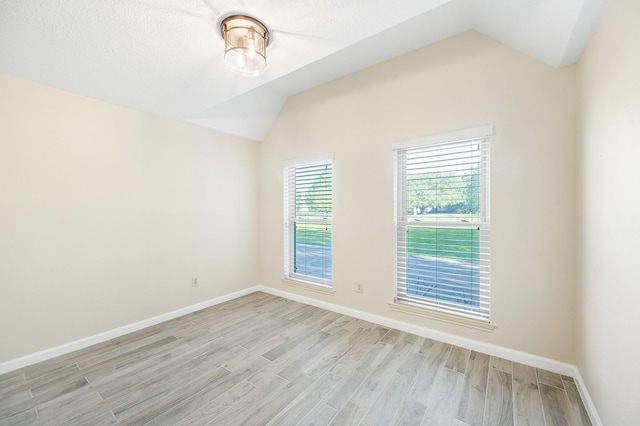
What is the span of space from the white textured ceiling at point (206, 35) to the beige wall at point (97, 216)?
0.35 meters

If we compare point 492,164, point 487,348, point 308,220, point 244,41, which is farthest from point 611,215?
point 308,220

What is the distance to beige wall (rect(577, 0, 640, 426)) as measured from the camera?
1166 millimetres

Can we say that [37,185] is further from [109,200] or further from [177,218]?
[177,218]

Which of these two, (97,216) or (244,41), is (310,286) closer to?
(97,216)

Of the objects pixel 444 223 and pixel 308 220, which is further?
pixel 308 220

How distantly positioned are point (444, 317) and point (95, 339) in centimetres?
347

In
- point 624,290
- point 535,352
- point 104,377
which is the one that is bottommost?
point 104,377

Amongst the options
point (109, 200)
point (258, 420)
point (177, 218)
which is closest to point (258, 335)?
point (258, 420)

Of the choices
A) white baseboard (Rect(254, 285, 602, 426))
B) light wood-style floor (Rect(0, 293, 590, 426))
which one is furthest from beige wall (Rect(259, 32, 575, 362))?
light wood-style floor (Rect(0, 293, 590, 426))

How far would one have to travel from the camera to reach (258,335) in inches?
106

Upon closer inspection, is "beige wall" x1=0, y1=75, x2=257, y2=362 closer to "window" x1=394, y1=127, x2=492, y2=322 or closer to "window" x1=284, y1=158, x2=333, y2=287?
"window" x1=284, y1=158, x2=333, y2=287

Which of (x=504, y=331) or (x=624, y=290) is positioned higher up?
(x=624, y=290)

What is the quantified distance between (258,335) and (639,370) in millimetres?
2657

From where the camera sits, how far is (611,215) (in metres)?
1.40
